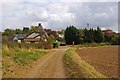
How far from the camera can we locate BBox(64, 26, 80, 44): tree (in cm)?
9994

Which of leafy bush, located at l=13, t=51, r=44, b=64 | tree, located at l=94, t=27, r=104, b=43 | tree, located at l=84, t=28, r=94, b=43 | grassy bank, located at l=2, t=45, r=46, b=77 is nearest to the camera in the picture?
grassy bank, located at l=2, t=45, r=46, b=77

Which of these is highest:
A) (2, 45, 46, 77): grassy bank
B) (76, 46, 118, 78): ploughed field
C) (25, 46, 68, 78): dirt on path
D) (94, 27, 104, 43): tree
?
(94, 27, 104, 43): tree

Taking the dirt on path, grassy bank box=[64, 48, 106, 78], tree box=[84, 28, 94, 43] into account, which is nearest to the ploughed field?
grassy bank box=[64, 48, 106, 78]

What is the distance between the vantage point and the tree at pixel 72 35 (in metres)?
99.9

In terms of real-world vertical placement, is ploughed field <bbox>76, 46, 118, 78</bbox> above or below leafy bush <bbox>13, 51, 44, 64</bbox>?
below

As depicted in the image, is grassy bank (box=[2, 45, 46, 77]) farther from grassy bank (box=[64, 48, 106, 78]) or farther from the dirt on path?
grassy bank (box=[64, 48, 106, 78])

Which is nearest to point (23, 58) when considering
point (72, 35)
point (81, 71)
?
point (81, 71)

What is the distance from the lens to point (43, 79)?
13305 millimetres

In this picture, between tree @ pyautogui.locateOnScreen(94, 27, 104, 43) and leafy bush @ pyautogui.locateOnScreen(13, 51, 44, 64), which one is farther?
tree @ pyautogui.locateOnScreen(94, 27, 104, 43)

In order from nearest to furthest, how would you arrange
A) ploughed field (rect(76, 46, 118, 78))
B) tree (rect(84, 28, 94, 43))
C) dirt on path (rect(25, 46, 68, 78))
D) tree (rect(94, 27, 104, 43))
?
dirt on path (rect(25, 46, 68, 78))
ploughed field (rect(76, 46, 118, 78))
tree (rect(84, 28, 94, 43))
tree (rect(94, 27, 104, 43))

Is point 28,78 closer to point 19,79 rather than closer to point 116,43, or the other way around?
point 19,79

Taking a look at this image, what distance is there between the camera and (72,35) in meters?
101

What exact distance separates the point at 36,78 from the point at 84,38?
89.8 metres

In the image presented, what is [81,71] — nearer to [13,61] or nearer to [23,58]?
[13,61]
